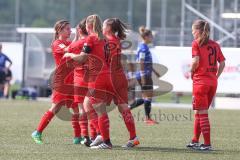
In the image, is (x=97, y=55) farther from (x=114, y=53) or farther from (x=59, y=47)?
(x=59, y=47)

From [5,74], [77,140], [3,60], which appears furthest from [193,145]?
[5,74]

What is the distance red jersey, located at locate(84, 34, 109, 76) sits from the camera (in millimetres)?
12227

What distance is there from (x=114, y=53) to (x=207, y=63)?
138 centimetres

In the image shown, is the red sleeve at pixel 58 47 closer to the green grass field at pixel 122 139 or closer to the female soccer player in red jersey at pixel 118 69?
the female soccer player in red jersey at pixel 118 69

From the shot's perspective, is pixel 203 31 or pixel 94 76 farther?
pixel 203 31

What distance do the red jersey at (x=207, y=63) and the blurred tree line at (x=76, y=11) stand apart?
34.6 meters

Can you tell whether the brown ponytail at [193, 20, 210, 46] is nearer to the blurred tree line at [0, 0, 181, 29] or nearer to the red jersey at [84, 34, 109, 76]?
the red jersey at [84, 34, 109, 76]

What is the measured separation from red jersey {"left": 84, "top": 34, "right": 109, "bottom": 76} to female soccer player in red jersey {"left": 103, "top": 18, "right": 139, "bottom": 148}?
12 cm

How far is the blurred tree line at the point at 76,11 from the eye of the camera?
49000mm

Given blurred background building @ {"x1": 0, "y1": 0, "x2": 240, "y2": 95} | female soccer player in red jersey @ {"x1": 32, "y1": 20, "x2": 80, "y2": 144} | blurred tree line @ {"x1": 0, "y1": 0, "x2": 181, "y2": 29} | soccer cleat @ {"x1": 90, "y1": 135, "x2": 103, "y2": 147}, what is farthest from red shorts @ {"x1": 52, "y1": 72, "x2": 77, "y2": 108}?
blurred tree line @ {"x1": 0, "y1": 0, "x2": 181, "y2": 29}

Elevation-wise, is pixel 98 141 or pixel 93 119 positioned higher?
pixel 93 119

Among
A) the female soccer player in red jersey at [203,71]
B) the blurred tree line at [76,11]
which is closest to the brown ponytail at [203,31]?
the female soccer player in red jersey at [203,71]

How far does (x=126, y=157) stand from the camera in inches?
448

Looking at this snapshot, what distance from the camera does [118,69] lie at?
12.5 metres
